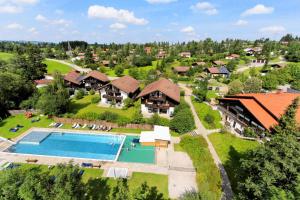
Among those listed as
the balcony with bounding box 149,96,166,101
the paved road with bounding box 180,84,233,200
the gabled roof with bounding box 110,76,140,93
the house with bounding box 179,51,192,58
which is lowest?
the paved road with bounding box 180,84,233,200

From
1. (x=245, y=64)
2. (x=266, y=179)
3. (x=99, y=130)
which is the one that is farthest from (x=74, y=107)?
(x=245, y=64)

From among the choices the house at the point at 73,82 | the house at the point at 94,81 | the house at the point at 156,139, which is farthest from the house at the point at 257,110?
the house at the point at 73,82

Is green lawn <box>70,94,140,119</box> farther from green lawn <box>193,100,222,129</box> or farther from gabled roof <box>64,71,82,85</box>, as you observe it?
green lawn <box>193,100,222,129</box>

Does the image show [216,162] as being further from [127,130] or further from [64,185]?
Result: [64,185]

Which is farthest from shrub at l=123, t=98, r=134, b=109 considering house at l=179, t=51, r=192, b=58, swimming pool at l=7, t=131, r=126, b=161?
house at l=179, t=51, r=192, b=58

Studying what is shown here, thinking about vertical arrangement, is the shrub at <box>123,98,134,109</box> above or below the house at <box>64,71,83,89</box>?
below

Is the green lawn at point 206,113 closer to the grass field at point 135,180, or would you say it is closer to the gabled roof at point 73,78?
the grass field at point 135,180

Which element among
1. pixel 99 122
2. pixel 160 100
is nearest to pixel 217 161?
pixel 160 100
